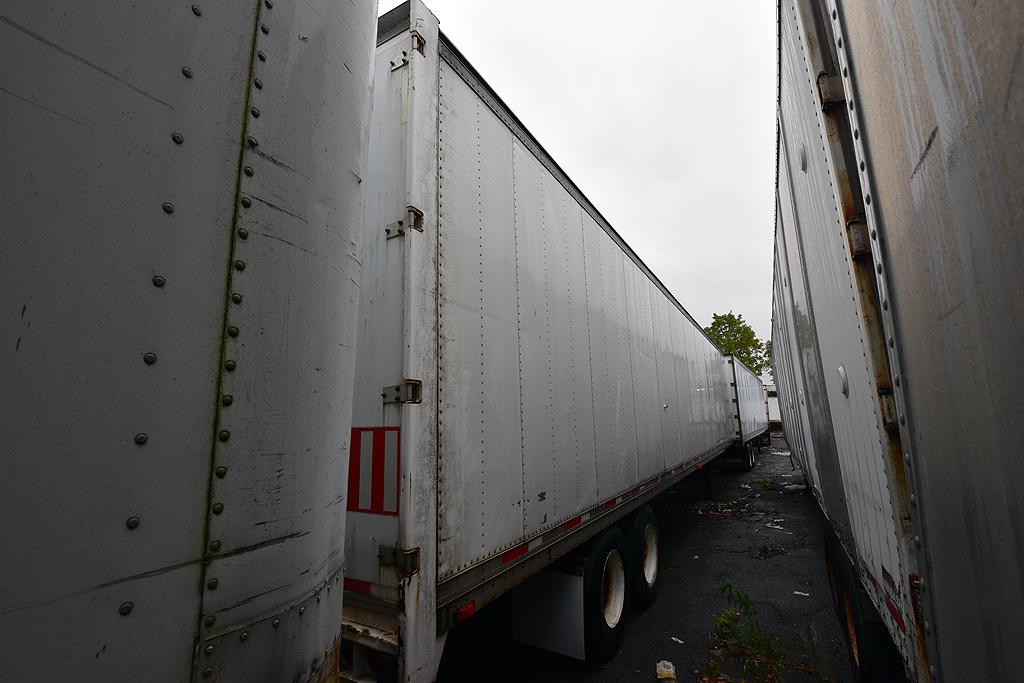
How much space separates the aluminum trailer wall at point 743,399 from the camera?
14.9 metres

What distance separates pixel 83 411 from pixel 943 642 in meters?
2.23

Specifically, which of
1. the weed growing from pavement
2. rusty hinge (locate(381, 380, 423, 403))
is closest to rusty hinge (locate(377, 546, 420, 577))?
rusty hinge (locate(381, 380, 423, 403))

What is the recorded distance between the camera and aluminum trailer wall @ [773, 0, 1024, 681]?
82 cm

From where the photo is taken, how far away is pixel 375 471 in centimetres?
230

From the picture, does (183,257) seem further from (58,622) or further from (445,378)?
(445,378)

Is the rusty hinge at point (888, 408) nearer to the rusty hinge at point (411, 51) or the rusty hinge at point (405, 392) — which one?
the rusty hinge at point (405, 392)

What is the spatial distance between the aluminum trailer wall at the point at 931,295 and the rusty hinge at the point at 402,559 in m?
1.89

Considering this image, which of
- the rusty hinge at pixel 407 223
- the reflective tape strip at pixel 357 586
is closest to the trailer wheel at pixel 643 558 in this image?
the reflective tape strip at pixel 357 586

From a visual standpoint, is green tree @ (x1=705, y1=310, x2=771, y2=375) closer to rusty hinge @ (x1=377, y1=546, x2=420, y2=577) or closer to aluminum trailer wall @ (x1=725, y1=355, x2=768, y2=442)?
aluminum trailer wall @ (x1=725, y1=355, x2=768, y2=442)

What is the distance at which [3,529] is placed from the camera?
70 centimetres

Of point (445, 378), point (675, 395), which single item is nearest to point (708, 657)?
point (445, 378)

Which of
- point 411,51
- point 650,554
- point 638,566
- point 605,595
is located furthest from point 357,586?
point 650,554

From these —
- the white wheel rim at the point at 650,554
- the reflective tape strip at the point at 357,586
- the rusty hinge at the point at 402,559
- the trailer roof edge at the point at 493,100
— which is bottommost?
the white wheel rim at the point at 650,554

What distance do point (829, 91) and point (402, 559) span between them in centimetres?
274
